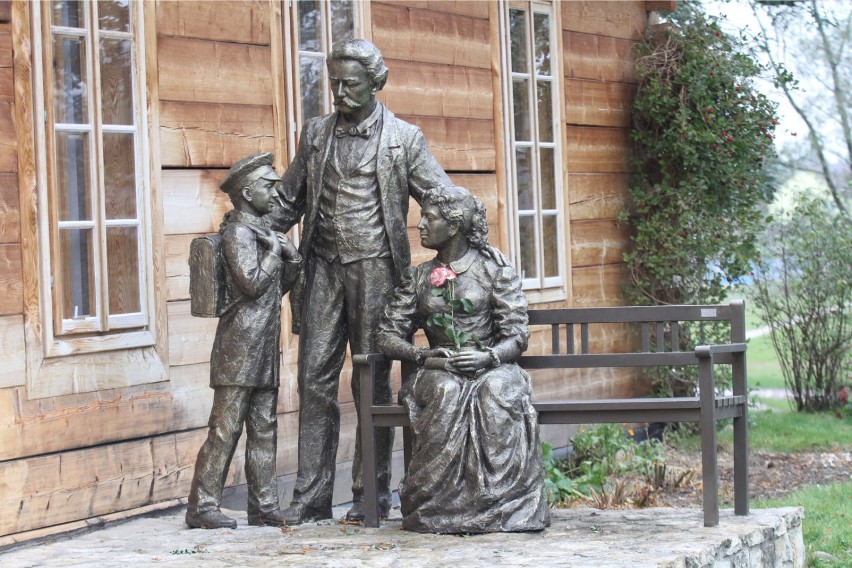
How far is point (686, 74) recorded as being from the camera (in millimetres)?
11078

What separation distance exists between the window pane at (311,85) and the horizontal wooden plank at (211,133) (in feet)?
1.38

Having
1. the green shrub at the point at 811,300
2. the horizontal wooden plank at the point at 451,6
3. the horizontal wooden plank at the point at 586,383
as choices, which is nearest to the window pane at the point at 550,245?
the horizontal wooden plank at the point at 586,383

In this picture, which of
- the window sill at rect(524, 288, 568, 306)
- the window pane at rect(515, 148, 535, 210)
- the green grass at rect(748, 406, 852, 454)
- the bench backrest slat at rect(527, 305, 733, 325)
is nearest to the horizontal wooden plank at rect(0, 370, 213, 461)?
the bench backrest slat at rect(527, 305, 733, 325)

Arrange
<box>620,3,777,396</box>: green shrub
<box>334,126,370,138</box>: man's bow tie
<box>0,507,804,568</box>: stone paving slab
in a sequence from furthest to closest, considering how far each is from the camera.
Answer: <box>620,3,777,396</box>: green shrub → <box>334,126,370,138</box>: man's bow tie → <box>0,507,804,568</box>: stone paving slab

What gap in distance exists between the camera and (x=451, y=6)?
372 inches

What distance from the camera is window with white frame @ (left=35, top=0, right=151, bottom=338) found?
672cm

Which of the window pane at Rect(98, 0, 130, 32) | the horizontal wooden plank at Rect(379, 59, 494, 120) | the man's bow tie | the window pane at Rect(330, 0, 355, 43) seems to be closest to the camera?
the man's bow tie

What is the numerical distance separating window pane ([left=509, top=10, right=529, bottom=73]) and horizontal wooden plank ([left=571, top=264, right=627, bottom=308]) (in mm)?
1630

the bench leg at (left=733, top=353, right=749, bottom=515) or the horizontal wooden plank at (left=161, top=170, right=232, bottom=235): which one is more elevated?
the horizontal wooden plank at (left=161, top=170, right=232, bottom=235)

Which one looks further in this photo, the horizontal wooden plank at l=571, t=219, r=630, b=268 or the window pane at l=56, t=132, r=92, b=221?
the horizontal wooden plank at l=571, t=219, r=630, b=268

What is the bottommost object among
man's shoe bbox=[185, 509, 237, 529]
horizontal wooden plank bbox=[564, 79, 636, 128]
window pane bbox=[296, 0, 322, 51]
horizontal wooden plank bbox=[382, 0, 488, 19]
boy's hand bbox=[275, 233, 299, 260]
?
man's shoe bbox=[185, 509, 237, 529]

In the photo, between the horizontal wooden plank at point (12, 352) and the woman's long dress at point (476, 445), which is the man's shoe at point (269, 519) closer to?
the woman's long dress at point (476, 445)

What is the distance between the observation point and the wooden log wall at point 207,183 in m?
6.48

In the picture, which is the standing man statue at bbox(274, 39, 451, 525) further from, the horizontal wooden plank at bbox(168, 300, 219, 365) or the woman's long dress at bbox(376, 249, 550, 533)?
the horizontal wooden plank at bbox(168, 300, 219, 365)
